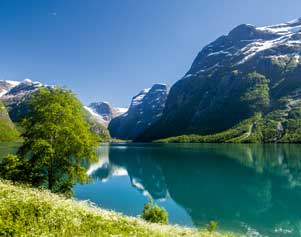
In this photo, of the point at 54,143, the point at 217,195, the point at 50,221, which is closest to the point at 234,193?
the point at 217,195

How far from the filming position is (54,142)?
33.8m

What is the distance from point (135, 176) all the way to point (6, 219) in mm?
92331

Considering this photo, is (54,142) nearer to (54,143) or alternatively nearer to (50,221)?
(54,143)

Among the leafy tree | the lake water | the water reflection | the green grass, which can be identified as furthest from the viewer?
the lake water

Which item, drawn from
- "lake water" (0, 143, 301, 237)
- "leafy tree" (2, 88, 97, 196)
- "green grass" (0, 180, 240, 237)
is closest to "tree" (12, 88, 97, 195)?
"leafy tree" (2, 88, 97, 196)

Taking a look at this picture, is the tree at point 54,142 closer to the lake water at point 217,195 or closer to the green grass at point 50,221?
the green grass at point 50,221

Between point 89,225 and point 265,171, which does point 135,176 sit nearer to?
point 265,171

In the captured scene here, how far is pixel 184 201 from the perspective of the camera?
65.4m

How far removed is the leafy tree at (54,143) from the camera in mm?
32438

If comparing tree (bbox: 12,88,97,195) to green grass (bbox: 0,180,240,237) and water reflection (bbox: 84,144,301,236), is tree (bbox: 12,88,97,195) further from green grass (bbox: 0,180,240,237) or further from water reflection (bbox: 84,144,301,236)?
water reflection (bbox: 84,144,301,236)

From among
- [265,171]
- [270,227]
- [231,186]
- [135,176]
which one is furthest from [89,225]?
[265,171]

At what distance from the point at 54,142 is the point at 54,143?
0.36 ft

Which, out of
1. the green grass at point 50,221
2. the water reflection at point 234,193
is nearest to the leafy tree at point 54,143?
the green grass at point 50,221

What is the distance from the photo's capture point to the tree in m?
32.5
